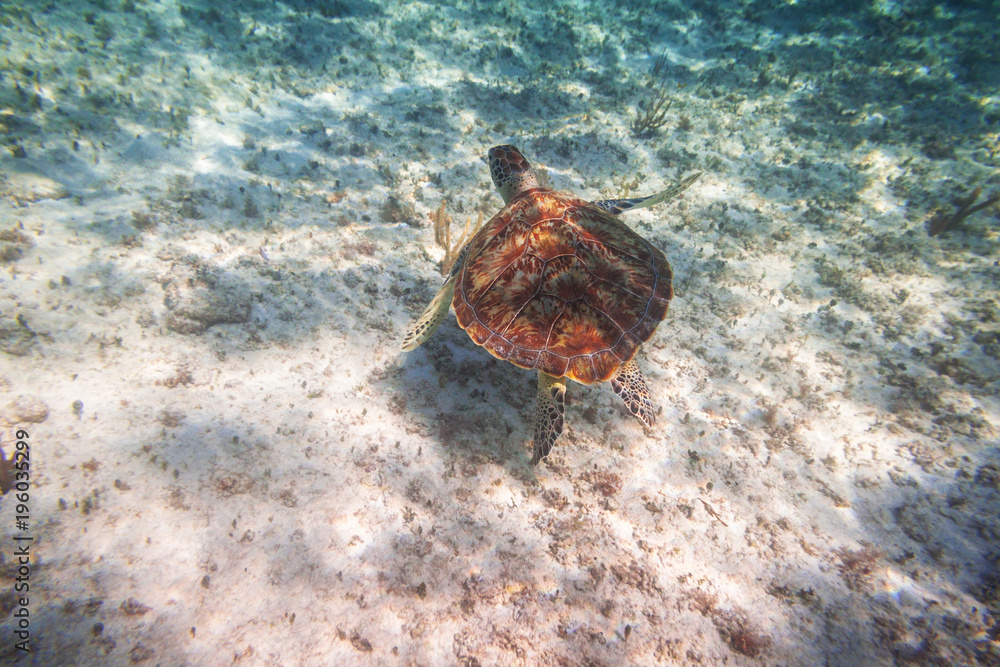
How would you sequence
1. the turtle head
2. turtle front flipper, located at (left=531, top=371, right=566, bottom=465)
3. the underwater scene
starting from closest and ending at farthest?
1. the underwater scene
2. turtle front flipper, located at (left=531, top=371, right=566, bottom=465)
3. the turtle head

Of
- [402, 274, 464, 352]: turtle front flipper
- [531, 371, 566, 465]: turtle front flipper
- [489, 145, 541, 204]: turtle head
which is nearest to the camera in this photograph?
[531, 371, 566, 465]: turtle front flipper

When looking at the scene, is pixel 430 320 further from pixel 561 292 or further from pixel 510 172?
pixel 510 172

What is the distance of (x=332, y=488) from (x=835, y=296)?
539 cm

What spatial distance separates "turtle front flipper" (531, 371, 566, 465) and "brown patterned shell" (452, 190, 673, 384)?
8.7 inches

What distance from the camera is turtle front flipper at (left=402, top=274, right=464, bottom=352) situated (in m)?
3.08

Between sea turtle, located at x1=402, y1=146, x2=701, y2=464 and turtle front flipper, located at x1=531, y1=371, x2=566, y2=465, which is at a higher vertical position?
sea turtle, located at x1=402, y1=146, x2=701, y2=464

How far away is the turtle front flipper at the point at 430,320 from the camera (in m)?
3.08

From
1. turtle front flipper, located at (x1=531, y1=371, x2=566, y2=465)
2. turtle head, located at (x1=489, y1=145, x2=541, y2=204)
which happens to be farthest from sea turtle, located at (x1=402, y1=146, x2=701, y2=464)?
turtle head, located at (x1=489, y1=145, x2=541, y2=204)

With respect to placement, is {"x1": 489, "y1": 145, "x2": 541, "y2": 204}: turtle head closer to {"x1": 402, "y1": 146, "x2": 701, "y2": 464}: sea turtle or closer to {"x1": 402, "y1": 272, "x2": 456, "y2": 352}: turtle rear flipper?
{"x1": 402, "y1": 146, "x2": 701, "y2": 464}: sea turtle

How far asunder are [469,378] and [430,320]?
626 millimetres

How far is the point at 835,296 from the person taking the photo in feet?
13.2

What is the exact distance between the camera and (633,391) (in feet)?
9.20

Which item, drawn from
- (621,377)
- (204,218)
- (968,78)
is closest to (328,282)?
(204,218)

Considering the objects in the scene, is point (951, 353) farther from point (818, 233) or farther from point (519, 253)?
point (519, 253)
